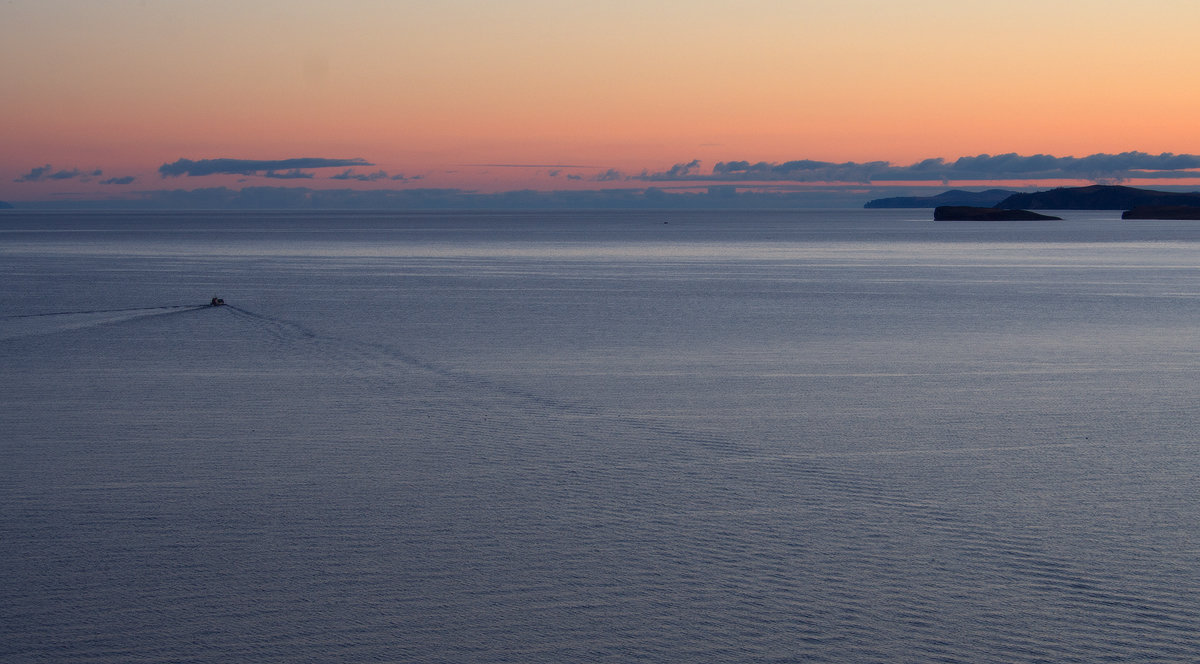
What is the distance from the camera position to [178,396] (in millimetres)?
15539

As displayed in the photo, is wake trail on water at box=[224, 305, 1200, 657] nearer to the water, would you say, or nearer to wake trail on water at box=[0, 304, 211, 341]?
the water

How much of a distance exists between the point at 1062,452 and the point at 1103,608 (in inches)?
194

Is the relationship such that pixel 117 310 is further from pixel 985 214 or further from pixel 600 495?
pixel 985 214

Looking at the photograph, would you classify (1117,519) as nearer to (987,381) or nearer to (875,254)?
(987,381)

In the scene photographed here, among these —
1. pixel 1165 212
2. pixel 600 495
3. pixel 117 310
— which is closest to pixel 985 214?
pixel 1165 212

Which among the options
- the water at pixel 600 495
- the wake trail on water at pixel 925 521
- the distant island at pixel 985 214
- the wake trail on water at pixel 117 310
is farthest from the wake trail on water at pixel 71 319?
the distant island at pixel 985 214

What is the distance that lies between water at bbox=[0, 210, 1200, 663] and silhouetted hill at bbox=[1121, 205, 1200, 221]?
18639 cm

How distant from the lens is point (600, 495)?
396 inches

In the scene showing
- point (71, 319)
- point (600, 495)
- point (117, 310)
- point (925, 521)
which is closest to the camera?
point (925, 521)

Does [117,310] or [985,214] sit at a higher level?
[117,310]

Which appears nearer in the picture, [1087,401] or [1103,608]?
[1103,608]

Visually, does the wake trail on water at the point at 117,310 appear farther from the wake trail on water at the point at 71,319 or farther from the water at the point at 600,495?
the water at the point at 600,495

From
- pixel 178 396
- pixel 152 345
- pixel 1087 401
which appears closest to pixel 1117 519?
pixel 1087 401

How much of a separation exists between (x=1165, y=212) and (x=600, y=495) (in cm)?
20509
